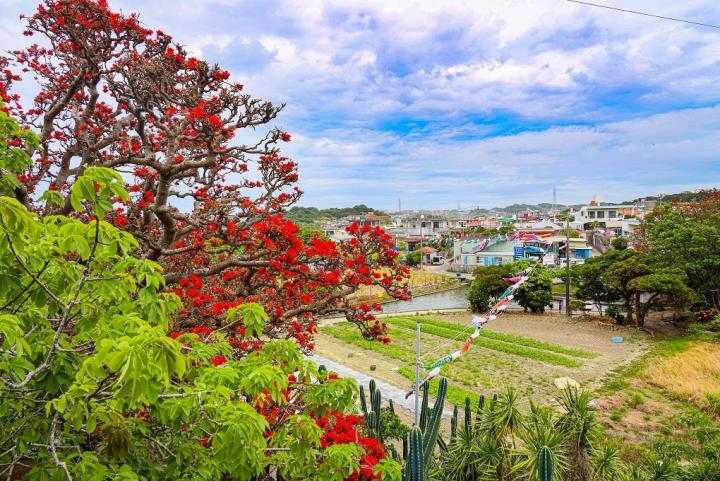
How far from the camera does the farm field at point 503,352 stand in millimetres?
13163

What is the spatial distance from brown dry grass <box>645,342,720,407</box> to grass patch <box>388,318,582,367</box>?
2574mm

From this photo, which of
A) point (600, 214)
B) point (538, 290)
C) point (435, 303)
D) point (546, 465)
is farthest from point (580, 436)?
point (600, 214)

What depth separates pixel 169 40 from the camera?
6.60 metres

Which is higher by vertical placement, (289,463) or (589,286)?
(289,463)

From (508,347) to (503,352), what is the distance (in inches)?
22.1

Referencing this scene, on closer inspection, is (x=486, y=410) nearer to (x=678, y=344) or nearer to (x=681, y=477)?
(x=681, y=477)

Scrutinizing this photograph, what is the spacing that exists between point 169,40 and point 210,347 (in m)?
→ 5.63

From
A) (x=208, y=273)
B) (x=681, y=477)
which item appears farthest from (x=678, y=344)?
(x=208, y=273)

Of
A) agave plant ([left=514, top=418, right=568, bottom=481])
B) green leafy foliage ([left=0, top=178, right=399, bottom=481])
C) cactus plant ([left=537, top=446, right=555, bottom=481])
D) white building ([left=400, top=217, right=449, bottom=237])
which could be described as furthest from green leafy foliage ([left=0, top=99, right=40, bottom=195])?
white building ([left=400, top=217, right=449, bottom=237])

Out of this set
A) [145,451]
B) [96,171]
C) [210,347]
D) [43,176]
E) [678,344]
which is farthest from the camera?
[678,344]

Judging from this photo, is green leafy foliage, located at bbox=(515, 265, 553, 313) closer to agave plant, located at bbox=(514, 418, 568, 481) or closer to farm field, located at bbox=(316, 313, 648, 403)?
farm field, located at bbox=(316, 313, 648, 403)

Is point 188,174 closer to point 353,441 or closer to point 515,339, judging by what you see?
point 353,441

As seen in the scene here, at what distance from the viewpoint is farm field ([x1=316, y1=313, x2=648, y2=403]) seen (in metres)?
13.2

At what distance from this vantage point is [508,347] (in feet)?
56.6
